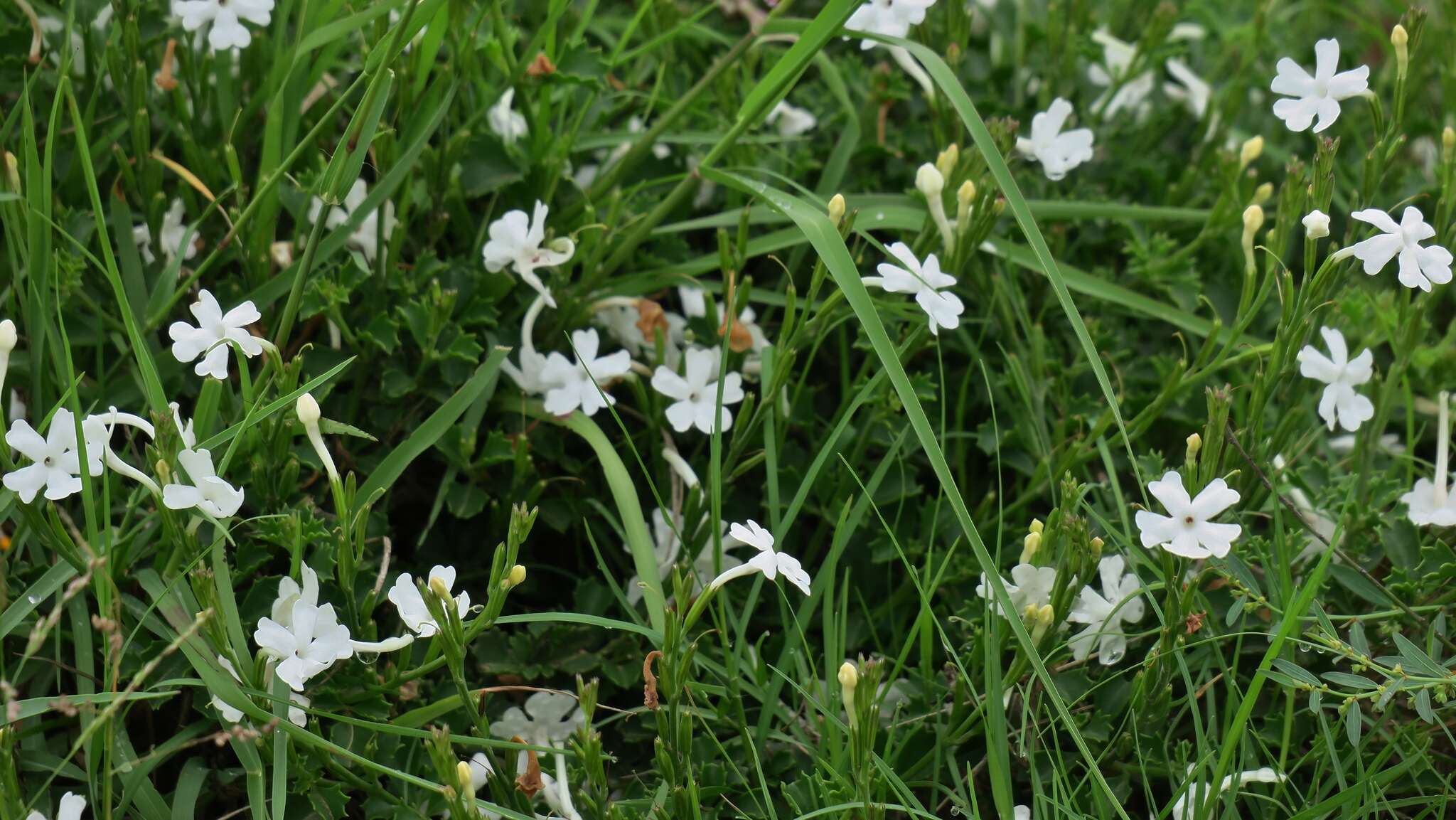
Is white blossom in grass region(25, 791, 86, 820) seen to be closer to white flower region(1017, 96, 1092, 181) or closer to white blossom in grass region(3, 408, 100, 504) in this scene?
white blossom in grass region(3, 408, 100, 504)

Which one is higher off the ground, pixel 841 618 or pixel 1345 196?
pixel 1345 196

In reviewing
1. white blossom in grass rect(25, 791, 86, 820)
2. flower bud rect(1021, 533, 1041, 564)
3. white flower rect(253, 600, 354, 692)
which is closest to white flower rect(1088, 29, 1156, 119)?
flower bud rect(1021, 533, 1041, 564)

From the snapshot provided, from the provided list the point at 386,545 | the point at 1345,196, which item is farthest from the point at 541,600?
the point at 1345,196

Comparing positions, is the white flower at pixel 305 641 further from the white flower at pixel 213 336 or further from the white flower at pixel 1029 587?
the white flower at pixel 1029 587

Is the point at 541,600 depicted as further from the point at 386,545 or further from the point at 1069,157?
the point at 1069,157

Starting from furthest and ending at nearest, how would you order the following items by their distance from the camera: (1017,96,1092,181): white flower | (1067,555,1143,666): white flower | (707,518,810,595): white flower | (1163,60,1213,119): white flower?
1. (1163,60,1213,119): white flower
2. (1017,96,1092,181): white flower
3. (1067,555,1143,666): white flower
4. (707,518,810,595): white flower

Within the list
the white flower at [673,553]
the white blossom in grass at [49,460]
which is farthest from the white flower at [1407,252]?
the white blossom in grass at [49,460]

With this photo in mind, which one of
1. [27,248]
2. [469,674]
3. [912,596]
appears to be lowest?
[912,596]
